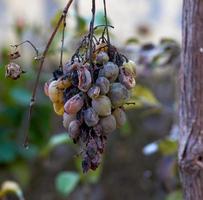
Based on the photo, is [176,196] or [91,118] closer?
[91,118]

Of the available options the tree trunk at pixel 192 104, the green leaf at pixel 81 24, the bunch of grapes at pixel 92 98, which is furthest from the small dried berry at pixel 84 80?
the green leaf at pixel 81 24

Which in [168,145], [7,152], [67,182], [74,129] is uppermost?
[74,129]

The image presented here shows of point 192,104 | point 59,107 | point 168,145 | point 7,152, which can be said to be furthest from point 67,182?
point 59,107

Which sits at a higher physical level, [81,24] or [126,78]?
[126,78]

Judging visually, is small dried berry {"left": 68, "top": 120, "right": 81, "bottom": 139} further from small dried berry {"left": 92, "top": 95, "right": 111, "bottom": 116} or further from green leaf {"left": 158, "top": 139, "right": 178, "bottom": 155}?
green leaf {"left": 158, "top": 139, "right": 178, "bottom": 155}

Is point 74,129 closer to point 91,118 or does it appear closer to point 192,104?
point 91,118

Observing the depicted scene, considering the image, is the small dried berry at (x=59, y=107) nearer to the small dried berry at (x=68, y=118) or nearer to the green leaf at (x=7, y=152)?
the small dried berry at (x=68, y=118)
